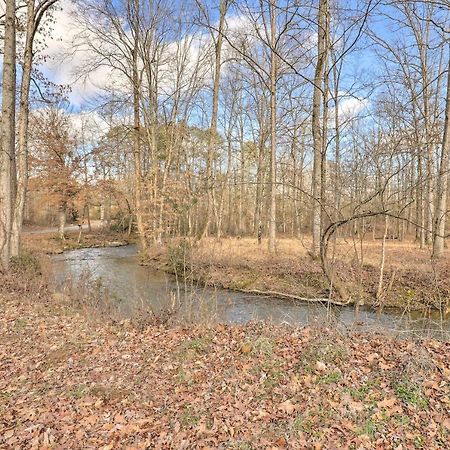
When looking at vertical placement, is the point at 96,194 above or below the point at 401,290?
above

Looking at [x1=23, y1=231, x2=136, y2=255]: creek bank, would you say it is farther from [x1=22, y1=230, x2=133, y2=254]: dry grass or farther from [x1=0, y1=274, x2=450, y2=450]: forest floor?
[x1=0, y1=274, x2=450, y2=450]: forest floor

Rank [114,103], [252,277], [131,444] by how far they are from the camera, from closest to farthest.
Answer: [131,444]
[252,277]
[114,103]

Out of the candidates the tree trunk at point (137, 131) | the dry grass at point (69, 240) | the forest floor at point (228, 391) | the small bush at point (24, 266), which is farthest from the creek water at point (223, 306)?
the dry grass at point (69, 240)

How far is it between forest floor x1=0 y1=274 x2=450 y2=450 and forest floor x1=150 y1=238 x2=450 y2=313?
3841 mm

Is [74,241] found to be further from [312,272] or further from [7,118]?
[312,272]

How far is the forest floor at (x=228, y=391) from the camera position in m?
3.25

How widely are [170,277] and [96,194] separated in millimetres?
15544

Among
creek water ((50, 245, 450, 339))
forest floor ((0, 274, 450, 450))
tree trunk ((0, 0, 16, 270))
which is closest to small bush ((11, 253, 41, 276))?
creek water ((50, 245, 450, 339))

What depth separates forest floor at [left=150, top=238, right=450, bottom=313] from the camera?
10.2 meters

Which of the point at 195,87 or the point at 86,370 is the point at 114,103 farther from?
the point at 86,370

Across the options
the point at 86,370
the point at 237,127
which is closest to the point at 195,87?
the point at 237,127

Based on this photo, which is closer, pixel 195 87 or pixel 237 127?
pixel 195 87

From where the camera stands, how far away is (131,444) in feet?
10.6

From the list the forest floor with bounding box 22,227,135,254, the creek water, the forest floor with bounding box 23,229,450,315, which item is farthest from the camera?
the forest floor with bounding box 22,227,135,254
